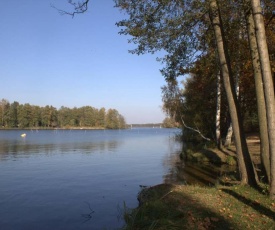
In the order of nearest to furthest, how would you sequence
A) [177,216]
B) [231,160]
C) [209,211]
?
[177,216], [209,211], [231,160]

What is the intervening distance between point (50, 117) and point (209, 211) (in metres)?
165

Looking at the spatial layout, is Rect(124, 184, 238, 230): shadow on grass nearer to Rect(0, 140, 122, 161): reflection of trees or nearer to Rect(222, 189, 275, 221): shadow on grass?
Rect(222, 189, 275, 221): shadow on grass

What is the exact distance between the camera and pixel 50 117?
166 metres

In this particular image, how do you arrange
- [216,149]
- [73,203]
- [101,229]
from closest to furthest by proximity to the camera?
[101,229] < [73,203] < [216,149]

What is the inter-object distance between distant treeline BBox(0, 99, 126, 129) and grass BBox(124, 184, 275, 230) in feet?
491

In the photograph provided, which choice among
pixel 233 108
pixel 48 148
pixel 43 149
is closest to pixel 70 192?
pixel 233 108

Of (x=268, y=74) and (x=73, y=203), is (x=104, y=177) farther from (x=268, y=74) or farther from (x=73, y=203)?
(x=268, y=74)

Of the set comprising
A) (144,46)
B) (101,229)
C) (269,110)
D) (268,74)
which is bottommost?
(101,229)

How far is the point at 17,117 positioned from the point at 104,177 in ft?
465

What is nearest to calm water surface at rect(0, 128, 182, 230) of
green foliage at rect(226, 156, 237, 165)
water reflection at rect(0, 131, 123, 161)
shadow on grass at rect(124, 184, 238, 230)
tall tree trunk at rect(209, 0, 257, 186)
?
shadow on grass at rect(124, 184, 238, 230)

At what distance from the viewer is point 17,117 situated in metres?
151

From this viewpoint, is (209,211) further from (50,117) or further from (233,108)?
(50,117)

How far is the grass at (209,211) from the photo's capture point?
7.33 meters

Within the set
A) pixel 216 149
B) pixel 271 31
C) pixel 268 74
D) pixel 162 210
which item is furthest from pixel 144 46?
pixel 216 149
